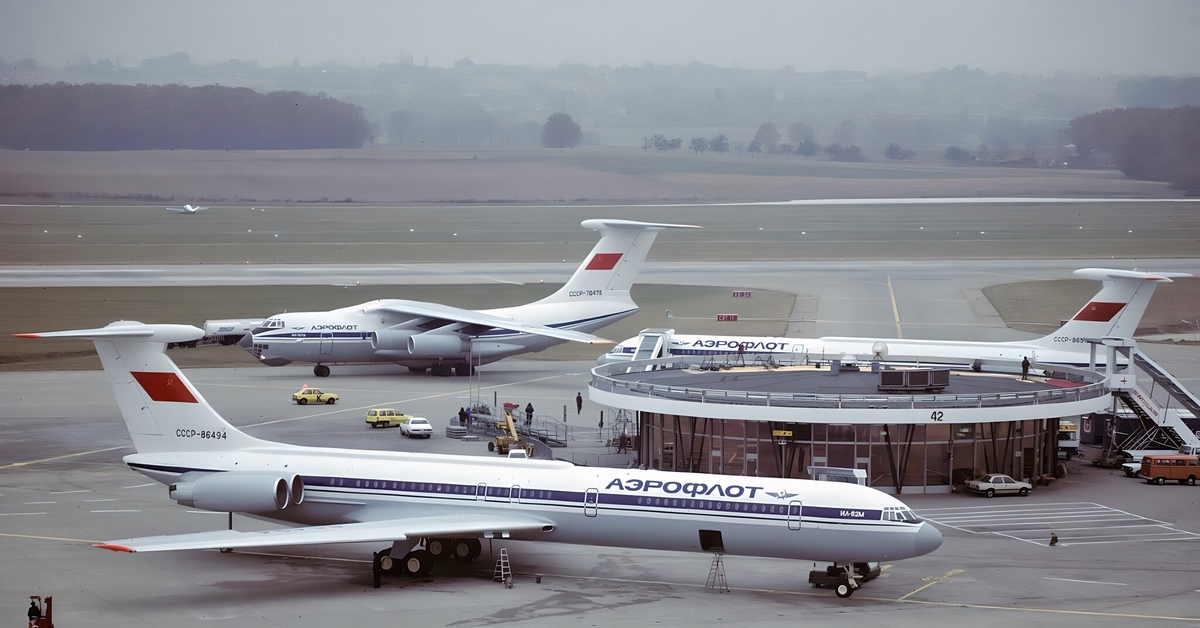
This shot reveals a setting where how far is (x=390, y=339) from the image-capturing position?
239 feet

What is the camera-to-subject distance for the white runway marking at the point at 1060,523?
38375 mm

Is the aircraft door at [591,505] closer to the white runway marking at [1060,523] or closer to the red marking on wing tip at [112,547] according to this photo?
the red marking on wing tip at [112,547]

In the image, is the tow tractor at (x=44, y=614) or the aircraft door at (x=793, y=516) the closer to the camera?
the tow tractor at (x=44, y=614)

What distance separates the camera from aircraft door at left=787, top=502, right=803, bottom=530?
3159 cm

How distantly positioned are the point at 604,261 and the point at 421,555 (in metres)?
44.6

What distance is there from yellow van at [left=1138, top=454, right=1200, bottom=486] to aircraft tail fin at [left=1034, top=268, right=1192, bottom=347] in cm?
1100

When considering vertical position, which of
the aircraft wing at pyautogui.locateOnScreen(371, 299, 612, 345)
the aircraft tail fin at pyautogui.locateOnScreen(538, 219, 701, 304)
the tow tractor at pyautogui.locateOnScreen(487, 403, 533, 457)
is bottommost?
the tow tractor at pyautogui.locateOnScreen(487, 403, 533, 457)

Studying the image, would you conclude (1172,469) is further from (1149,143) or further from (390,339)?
(1149,143)

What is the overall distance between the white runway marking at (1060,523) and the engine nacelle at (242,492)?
19954 millimetres

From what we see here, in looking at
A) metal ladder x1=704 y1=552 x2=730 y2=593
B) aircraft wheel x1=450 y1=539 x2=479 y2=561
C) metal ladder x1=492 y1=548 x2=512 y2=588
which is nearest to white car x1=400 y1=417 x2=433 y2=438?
aircraft wheel x1=450 y1=539 x2=479 y2=561

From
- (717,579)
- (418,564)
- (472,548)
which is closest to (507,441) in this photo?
(472,548)

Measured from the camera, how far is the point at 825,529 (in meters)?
31.5

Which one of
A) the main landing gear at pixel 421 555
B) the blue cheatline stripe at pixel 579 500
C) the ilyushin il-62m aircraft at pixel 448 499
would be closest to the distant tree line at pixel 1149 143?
the ilyushin il-62m aircraft at pixel 448 499

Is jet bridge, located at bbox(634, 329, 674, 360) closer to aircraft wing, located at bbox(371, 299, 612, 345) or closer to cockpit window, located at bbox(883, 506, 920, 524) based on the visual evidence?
aircraft wing, located at bbox(371, 299, 612, 345)
